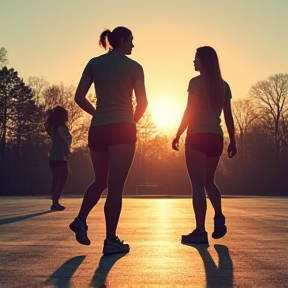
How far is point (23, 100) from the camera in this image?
49.1 m

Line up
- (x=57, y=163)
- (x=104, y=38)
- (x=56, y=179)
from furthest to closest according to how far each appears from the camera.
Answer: (x=56, y=179) < (x=57, y=163) < (x=104, y=38)

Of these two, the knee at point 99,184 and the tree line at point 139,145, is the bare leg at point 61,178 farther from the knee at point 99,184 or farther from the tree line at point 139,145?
the tree line at point 139,145

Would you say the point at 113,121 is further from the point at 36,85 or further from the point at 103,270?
the point at 36,85

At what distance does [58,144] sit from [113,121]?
252 inches

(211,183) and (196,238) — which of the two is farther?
(211,183)

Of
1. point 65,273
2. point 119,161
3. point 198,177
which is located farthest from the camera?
point 198,177

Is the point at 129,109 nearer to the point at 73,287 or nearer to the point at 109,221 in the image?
the point at 109,221

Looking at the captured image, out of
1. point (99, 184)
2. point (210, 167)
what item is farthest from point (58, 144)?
point (99, 184)

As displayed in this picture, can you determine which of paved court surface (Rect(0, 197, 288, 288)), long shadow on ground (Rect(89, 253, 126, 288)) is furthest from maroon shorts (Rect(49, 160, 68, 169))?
long shadow on ground (Rect(89, 253, 126, 288))

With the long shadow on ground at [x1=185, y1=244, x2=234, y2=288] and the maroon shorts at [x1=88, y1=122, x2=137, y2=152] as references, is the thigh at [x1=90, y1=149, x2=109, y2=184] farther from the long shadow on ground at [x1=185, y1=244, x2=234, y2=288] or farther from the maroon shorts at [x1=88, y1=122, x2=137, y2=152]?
the long shadow on ground at [x1=185, y1=244, x2=234, y2=288]

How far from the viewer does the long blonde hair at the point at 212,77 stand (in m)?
6.10

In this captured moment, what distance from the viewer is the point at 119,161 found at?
5.10 m

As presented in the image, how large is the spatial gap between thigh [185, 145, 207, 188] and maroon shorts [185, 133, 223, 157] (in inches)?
1.9

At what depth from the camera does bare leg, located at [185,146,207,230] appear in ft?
19.8
